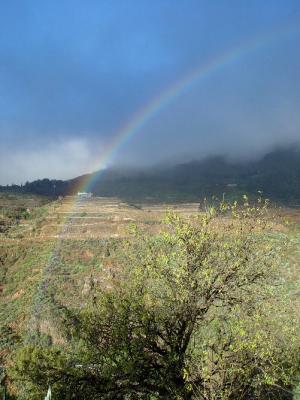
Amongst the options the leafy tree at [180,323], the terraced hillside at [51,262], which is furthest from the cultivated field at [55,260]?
the leafy tree at [180,323]

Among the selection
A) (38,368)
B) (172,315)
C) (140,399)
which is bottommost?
(140,399)

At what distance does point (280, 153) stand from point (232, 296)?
602 ft

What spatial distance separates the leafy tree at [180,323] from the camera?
51.2 ft

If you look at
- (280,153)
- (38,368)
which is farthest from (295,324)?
(280,153)

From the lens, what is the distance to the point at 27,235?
78188 mm

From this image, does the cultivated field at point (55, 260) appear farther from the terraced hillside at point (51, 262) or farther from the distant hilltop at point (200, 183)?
the distant hilltop at point (200, 183)

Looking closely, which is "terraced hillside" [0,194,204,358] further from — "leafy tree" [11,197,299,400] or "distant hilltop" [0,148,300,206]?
"distant hilltop" [0,148,300,206]

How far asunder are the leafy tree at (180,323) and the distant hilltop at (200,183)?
92.6m

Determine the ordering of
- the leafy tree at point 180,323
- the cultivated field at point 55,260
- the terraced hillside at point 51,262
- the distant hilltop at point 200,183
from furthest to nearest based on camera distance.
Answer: the distant hilltop at point 200,183, the terraced hillside at point 51,262, the cultivated field at point 55,260, the leafy tree at point 180,323

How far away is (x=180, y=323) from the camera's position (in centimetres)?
1684

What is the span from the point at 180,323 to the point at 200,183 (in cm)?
13957

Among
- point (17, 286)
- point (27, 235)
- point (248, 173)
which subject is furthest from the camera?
point (248, 173)

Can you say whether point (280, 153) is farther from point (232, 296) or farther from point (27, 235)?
point (232, 296)

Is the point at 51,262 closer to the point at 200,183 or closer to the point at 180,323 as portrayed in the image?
the point at 180,323
